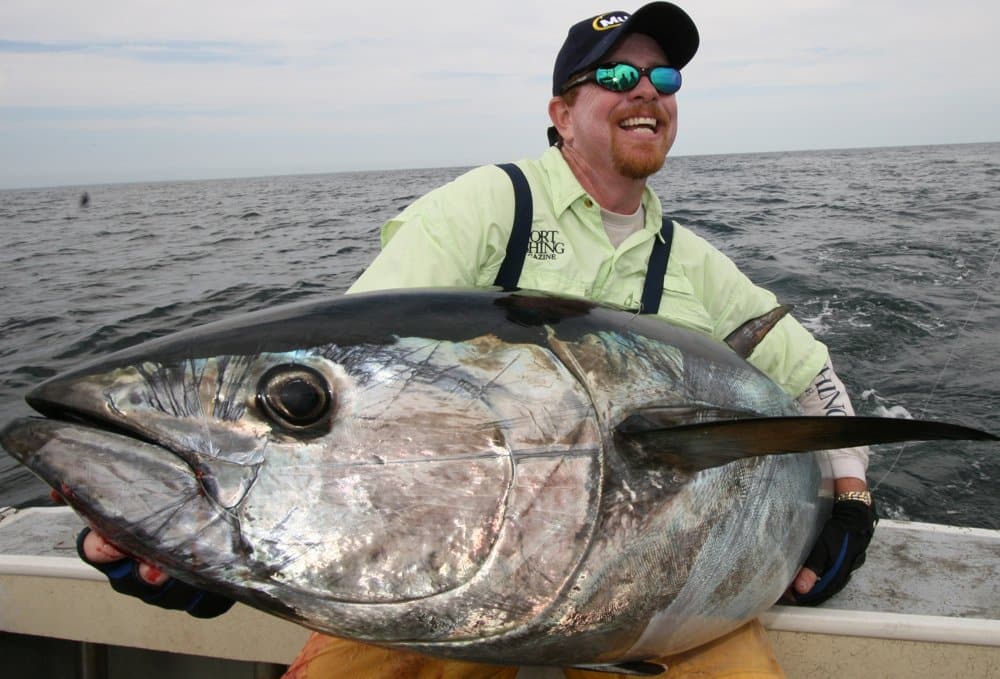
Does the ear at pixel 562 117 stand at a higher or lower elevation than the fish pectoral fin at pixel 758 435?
higher

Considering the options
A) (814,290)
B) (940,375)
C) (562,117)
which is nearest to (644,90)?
(562,117)

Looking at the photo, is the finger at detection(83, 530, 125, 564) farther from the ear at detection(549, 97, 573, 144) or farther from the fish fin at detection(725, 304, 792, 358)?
the ear at detection(549, 97, 573, 144)

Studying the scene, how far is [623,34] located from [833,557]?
6.45 ft

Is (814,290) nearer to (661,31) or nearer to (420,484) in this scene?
(661,31)

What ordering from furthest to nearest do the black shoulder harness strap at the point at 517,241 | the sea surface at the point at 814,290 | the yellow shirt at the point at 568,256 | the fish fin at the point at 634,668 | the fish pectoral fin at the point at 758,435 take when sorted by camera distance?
the sea surface at the point at 814,290
the black shoulder harness strap at the point at 517,241
the yellow shirt at the point at 568,256
the fish fin at the point at 634,668
the fish pectoral fin at the point at 758,435

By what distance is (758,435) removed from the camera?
124 cm

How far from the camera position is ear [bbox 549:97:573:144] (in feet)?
9.60

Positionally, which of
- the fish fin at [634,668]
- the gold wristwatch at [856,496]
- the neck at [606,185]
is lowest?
the fish fin at [634,668]

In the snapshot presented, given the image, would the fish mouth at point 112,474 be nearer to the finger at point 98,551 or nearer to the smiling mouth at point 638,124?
the finger at point 98,551

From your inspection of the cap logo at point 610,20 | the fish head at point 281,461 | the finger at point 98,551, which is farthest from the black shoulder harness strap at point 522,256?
the finger at point 98,551

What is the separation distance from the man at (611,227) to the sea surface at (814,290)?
8.63ft

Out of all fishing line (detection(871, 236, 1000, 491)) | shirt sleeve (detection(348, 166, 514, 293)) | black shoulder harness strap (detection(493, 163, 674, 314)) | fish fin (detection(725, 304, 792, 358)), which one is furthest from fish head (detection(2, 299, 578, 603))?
fishing line (detection(871, 236, 1000, 491))

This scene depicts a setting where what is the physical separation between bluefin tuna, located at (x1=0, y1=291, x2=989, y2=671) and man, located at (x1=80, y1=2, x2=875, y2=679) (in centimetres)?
96

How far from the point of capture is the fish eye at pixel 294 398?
1.14 metres
